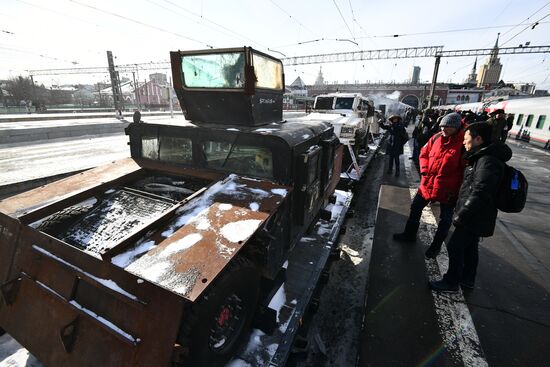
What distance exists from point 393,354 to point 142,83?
266 feet

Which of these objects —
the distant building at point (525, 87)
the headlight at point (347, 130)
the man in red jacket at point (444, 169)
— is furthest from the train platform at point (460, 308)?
the distant building at point (525, 87)

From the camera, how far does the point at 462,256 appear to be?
3434 mm

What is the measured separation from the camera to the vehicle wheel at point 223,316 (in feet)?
5.67

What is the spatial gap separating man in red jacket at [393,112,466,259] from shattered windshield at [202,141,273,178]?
2690 mm

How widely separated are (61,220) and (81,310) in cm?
119

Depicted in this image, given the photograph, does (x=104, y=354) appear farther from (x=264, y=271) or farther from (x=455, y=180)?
(x=455, y=180)

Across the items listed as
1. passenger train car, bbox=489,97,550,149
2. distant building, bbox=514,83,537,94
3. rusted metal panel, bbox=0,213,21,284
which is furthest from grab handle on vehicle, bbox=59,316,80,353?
distant building, bbox=514,83,537,94

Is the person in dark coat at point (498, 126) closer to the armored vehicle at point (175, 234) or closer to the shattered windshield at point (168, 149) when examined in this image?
the armored vehicle at point (175, 234)

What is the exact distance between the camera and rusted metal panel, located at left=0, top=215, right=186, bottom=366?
5.30 ft

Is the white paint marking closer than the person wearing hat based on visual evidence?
Yes

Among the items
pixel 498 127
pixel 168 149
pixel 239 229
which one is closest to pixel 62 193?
pixel 168 149

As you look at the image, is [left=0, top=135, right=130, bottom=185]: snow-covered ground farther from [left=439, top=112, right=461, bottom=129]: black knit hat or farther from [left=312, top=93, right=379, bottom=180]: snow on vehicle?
[left=439, top=112, right=461, bottom=129]: black knit hat

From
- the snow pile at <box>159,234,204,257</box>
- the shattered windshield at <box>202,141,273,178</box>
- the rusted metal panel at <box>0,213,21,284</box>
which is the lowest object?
the rusted metal panel at <box>0,213,21,284</box>

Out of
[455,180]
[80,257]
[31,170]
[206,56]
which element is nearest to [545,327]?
[455,180]
